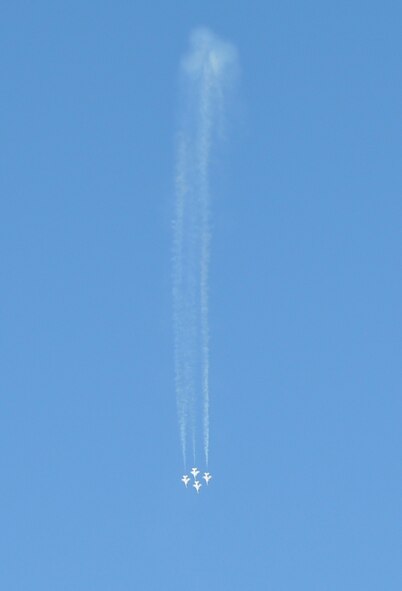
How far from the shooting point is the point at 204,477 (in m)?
30.8
